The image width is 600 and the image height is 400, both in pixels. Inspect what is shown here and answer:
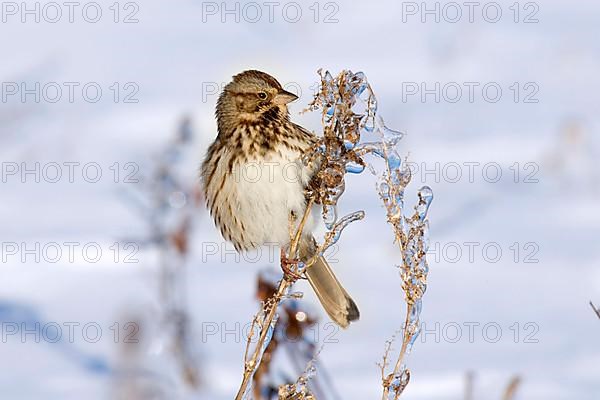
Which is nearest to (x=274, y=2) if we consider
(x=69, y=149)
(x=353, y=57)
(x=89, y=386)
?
(x=353, y=57)

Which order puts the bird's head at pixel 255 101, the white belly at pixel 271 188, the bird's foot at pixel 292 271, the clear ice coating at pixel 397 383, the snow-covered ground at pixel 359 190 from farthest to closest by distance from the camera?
the snow-covered ground at pixel 359 190
the bird's head at pixel 255 101
the white belly at pixel 271 188
the bird's foot at pixel 292 271
the clear ice coating at pixel 397 383

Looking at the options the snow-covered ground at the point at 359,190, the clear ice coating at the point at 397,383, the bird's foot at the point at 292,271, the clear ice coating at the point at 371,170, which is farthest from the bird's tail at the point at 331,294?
the clear ice coating at the point at 397,383

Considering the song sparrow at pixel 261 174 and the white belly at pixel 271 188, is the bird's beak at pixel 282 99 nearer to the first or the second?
the song sparrow at pixel 261 174

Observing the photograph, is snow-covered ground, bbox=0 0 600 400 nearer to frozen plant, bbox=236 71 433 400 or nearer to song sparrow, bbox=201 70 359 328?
song sparrow, bbox=201 70 359 328

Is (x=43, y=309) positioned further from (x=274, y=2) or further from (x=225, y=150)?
(x=274, y=2)

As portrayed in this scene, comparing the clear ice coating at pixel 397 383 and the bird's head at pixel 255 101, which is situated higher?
the bird's head at pixel 255 101

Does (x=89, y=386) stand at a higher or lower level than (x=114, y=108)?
lower

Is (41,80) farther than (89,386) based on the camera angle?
Yes

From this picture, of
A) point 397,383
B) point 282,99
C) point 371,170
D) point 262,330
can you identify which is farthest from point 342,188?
point 282,99

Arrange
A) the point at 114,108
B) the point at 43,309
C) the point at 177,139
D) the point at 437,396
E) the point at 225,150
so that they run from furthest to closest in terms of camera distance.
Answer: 1. the point at 114,108
2. the point at 43,309
3. the point at 177,139
4. the point at 437,396
5. the point at 225,150
